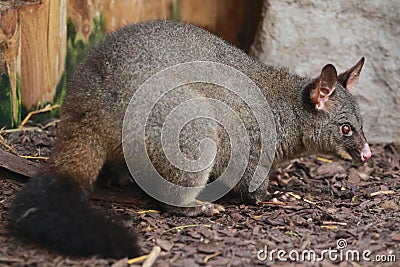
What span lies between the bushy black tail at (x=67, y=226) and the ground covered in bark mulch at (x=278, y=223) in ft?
0.41

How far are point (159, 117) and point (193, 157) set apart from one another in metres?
0.47

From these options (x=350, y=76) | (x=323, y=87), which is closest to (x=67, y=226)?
(x=323, y=87)

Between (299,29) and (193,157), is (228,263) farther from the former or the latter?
(299,29)

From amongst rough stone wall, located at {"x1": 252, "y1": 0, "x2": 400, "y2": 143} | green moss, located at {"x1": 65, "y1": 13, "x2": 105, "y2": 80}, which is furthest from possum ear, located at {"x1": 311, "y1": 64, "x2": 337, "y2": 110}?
green moss, located at {"x1": 65, "y1": 13, "x2": 105, "y2": 80}

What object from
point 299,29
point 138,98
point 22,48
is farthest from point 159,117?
point 299,29

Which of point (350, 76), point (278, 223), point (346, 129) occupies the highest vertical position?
point (350, 76)

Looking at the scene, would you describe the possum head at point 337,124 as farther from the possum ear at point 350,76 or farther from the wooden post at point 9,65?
the wooden post at point 9,65

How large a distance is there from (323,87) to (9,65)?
3.33m

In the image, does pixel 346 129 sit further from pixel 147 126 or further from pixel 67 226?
pixel 67 226

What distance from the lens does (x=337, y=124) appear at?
6.88 m

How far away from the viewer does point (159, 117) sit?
5.85 meters

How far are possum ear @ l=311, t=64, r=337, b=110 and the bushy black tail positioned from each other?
2.58 meters

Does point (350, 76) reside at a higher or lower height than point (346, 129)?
higher

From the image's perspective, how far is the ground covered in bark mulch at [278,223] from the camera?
517 centimetres
